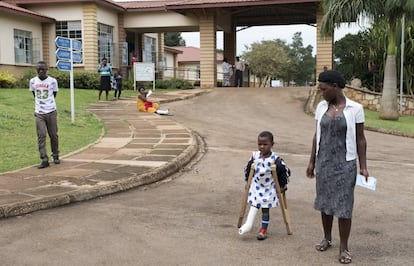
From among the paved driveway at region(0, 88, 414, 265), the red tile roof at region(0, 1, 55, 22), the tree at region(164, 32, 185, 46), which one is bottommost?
the paved driveway at region(0, 88, 414, 265)

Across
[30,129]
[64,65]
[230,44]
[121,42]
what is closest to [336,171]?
[30,129]

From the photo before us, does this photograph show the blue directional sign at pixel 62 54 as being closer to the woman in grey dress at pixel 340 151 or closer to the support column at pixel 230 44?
the woman in grey dress at pixel 340 151

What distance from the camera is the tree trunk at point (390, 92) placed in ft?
56.7

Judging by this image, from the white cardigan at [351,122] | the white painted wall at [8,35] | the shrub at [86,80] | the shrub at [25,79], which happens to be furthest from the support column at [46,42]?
the white cardigan at [351,122]

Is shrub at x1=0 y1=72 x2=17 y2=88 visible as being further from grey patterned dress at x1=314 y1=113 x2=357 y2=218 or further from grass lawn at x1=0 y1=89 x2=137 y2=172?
grey patterned dress at x1=314 y1=113 x2=357 y2=218

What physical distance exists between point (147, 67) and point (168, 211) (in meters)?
17.7

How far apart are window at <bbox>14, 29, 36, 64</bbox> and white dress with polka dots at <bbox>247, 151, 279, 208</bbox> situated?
22124mm

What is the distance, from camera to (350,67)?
24719mm

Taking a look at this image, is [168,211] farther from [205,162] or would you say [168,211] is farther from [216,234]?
[205,162]

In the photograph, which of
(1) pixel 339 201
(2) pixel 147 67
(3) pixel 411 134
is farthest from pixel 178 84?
(1) pixel 339 201

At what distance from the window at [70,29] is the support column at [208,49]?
21.1 ft

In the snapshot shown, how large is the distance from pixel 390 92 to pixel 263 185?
45.6ft

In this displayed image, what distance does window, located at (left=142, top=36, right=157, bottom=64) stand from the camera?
3325 cm

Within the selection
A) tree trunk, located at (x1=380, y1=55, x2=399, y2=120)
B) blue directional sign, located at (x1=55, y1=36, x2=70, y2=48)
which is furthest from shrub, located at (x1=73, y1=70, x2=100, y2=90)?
tree trunk, located at (x1=380, y1=55, x2=399, y2=120)
